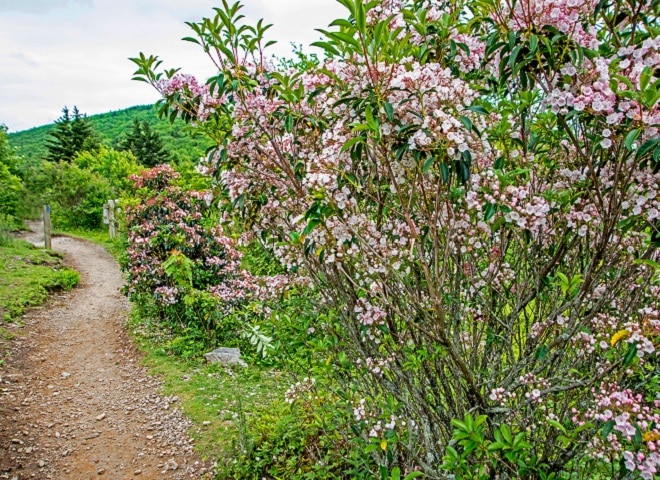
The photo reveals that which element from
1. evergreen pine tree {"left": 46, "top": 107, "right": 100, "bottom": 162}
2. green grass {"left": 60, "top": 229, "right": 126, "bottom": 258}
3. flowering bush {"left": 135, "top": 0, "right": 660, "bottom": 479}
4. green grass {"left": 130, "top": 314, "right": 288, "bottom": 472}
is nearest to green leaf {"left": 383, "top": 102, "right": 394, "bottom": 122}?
flowering bush {"left": 135, "top": 0, "right": 660, "bottom": 479}

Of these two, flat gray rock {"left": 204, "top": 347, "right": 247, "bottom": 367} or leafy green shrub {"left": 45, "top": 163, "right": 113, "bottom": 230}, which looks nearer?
flat gray rock {"left": 204, "top": 347, "right": 247, "bottom": 367}

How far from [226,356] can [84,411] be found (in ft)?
5.62

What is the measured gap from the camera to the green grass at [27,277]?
784 cm

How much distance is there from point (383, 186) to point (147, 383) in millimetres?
4810

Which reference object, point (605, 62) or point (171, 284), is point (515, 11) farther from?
point (171, 284)

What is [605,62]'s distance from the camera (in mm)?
1534

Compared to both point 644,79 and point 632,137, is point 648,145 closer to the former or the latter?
point 632,137

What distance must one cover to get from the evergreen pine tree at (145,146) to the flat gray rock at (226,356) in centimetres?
2374

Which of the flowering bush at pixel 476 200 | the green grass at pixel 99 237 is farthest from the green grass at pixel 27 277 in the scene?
the flowering bush at pixel 476 200

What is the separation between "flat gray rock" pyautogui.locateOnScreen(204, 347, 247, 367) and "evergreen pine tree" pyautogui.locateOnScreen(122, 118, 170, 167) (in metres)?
23.7

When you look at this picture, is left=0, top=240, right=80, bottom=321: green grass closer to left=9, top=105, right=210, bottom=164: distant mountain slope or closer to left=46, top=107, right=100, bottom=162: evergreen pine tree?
left=46, top=107, right=100, bottom=162: evergreen pine tree

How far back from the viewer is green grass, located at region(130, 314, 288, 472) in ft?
13.4

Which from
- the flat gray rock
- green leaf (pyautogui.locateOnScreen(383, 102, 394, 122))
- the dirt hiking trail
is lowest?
the dirt hiking trail

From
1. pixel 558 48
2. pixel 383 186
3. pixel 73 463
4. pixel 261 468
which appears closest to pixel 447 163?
pixel 383 186
